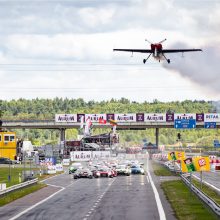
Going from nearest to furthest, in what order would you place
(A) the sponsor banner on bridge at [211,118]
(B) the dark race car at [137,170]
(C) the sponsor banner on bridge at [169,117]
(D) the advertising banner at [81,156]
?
(B) the dark race car at [137,170]
(D) the advertising banner at [81,156]
(A) the sponsor banner on bridge at [211,118]
(C) the sponsor banner on bridge at [169,117]

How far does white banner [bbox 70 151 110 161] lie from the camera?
125 meters

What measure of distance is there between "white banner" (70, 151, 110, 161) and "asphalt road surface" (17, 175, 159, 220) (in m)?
67.2

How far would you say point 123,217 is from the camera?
112ft

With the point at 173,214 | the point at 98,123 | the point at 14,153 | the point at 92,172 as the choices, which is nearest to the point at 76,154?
the point at 14,153

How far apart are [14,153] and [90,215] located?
305ft

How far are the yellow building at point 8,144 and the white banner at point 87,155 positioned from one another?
415 inches

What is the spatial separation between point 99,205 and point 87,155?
84.3m

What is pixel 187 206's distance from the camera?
134 ft

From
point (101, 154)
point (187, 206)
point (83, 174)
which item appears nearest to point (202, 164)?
point (187, 206)

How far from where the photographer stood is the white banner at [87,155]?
125 m

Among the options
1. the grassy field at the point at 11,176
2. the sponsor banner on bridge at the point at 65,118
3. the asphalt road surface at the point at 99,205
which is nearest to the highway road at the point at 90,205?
the asphalt road surface at the point at 99,205

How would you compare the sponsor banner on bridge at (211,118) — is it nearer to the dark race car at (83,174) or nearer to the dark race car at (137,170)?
the dark race car at (137,170)

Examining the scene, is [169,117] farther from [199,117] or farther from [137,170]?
[137,170]

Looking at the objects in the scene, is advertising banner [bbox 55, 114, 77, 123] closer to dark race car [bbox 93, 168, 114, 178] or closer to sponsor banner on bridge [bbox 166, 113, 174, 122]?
sponsor banner on bridge [bbox 166, 113, 174, 122]
